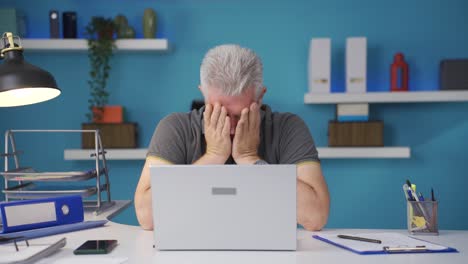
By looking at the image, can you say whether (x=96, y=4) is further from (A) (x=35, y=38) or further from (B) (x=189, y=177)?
(B) (x=189, y=177)

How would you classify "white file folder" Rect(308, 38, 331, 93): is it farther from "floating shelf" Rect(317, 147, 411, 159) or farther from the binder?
the binder

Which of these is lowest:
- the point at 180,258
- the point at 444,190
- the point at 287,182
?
the point at 444,190

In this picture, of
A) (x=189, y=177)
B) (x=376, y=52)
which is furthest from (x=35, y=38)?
(x=189, y=177)

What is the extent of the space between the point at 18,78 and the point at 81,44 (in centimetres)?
160

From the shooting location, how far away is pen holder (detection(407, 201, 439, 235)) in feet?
5.10

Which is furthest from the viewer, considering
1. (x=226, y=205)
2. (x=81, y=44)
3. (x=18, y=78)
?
(x=81, y=44)

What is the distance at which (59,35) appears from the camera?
3305 mm

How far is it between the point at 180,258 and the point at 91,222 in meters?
0.62

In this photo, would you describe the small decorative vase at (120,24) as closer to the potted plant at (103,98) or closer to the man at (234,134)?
the potted plant at (103,98)

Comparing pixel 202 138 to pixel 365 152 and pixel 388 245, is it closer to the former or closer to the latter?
pixel 388 245

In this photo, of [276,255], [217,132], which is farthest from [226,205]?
[217,132]

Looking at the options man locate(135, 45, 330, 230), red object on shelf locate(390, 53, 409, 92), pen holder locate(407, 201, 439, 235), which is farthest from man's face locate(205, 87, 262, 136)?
red object on shelf locate(390, 53, 409, 92)

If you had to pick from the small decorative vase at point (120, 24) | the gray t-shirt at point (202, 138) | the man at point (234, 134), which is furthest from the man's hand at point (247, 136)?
the small decorative vase at point (120, 24)

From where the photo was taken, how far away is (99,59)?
10.7 ft
